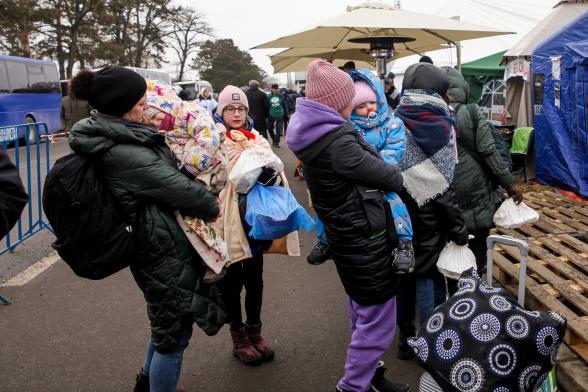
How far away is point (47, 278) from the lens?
4.61 m

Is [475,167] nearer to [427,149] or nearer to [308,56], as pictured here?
[427,149]

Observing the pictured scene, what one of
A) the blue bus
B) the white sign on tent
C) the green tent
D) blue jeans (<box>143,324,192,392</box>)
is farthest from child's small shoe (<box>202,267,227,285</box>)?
the blue bus

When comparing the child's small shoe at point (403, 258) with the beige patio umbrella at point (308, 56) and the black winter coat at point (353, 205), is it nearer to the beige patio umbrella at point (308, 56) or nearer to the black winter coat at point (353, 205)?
the black winter coat at point (353, 205)

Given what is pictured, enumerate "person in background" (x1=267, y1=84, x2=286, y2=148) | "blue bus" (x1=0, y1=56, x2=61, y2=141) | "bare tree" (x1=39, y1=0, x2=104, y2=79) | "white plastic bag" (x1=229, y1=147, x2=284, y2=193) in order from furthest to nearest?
"bare tree" (x1=39, y1=0, x2=104, y2=79) → "blue bus" (x1=0, y1=56, x2=61, y2=141) → "person in background" (x1=267, y1=84, x2=286, y2=148) → "white plastic bag" (x1=229, y1=147, x2=284, y2=193)

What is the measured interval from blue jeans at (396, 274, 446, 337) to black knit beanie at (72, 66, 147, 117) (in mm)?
1900

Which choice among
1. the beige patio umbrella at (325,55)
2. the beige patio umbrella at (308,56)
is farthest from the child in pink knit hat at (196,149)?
the beige patio umbrella at (308,56)

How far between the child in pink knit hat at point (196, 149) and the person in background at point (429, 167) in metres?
1.06

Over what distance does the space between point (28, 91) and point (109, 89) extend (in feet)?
64.1

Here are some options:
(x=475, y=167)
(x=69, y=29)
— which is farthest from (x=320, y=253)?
(x=69, y=29)

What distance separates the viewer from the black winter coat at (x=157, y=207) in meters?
2.04

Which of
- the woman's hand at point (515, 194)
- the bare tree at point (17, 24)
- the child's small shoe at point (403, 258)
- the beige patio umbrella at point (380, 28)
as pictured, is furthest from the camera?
the bare tree at point (17, 24)

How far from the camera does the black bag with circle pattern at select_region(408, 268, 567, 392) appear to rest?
1816 millimetres

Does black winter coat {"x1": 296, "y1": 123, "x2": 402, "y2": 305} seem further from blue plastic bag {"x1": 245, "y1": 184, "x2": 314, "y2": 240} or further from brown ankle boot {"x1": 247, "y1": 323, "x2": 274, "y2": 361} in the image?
brown ankle boot {"x1": 247, "y1": 323, "x2": 274, "y2": 361}

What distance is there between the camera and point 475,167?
3207 millimetres
